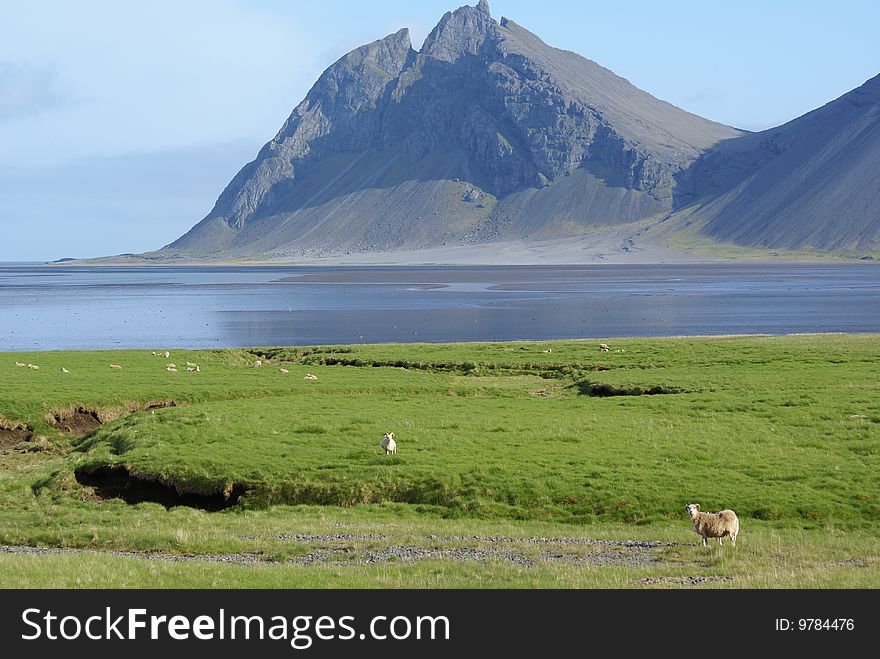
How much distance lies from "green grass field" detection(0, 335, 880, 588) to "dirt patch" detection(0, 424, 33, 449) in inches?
4.1

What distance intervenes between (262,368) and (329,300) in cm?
10907

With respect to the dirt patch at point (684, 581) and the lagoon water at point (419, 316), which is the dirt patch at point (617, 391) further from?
the lagoon water at point (419, 316)

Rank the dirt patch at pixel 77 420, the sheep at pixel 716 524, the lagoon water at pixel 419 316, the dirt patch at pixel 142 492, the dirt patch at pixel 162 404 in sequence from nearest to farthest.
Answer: the sheep at pixel 716 524
the dirt patch at pixel 142 492
the dirt patch at pixel 77 420
the dirt patch at pixel 162 404
the lagoon water at pixel 419 316

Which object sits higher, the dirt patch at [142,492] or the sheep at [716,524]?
the sheep at [716,524]

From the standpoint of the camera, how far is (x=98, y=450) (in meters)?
35.1

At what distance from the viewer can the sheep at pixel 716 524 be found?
2177 cm

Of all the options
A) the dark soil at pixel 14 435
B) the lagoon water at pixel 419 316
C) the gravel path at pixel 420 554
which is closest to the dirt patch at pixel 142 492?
the gravel path at pixel 420 554

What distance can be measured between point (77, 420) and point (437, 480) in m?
21.4

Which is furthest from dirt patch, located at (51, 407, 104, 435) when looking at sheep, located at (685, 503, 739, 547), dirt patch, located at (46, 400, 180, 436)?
sheep, located at (685, 503, 739, 547)

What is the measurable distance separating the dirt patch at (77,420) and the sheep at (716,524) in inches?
1146

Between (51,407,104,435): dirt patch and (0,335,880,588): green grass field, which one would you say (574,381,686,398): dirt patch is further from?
(51,407,104,435): dirt patch

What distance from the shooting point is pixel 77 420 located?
44.0m

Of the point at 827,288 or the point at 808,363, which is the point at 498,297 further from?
the point at 808,363
